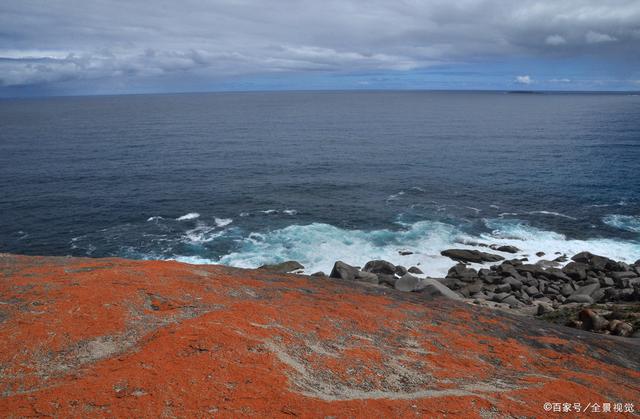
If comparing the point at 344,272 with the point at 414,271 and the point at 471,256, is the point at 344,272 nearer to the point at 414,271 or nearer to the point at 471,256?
the point at 414,271

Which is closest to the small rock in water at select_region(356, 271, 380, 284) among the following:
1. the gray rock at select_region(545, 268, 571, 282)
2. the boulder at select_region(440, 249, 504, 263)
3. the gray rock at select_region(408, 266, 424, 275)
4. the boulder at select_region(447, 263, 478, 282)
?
the gray rock at select_region(408, 266, 424, 275)

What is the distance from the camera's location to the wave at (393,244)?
137 feet

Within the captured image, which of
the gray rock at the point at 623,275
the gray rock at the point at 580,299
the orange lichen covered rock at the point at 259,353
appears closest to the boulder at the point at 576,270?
the gray rock at the point at 623,275

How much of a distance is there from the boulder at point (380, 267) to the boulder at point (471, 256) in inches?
305

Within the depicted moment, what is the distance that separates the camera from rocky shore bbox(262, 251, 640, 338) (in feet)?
98.9

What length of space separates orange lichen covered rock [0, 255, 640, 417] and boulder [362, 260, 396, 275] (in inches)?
661

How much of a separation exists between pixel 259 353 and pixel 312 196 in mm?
47353

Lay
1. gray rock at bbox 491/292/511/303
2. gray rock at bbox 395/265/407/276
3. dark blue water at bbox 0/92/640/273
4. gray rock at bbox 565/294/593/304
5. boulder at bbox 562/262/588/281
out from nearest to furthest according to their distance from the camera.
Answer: gray rock at bbox 565/294/593/304, gray rock at bbox 491/292/511/303, boulder at bbox 562/262/588/281, gray rock at bbox 395/265/407/276, dark blue water at bbox 0/92/640/273

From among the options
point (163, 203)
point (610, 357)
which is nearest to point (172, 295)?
point (610, 357)

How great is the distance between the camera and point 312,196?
60.5 m

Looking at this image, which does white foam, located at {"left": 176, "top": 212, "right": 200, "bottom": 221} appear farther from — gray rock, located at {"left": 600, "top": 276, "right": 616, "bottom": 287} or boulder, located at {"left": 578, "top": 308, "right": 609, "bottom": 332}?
gray rock, located at {"left": 600, "top": 276, "right": 616, "bottom": 287}

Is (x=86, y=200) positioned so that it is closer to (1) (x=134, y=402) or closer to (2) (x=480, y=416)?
(1) (x=134, y=402)

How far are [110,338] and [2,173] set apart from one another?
72.5 m

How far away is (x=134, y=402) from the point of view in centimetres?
1070
